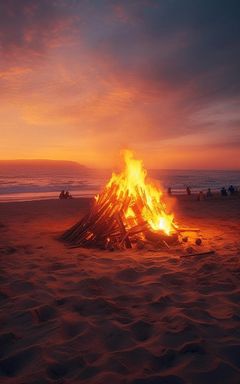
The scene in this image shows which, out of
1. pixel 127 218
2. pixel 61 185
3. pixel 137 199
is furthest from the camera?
pixel 61 185

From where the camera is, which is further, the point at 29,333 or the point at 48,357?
the point at 29,333

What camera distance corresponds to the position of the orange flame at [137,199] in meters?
9.02

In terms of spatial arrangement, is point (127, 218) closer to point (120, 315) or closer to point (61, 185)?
point (120, 315)

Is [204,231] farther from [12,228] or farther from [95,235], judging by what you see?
[12,228]

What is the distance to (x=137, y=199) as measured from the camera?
30.2 ft

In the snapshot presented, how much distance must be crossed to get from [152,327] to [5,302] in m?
2.30

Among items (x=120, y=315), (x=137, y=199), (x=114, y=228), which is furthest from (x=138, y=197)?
(x=120, y=315)

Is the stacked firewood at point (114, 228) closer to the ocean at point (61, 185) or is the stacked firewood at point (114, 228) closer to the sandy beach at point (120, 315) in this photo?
the sandy beach at point (120, 315)

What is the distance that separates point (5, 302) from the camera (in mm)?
4742

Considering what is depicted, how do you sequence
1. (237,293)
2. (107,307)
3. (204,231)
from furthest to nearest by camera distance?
(204,231), (237,293), (107,307)

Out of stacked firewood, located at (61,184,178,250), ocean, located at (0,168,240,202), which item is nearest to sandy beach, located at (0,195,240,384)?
stacked firewood, located at (61,184,178,250)

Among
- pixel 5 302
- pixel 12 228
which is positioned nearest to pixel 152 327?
pixel 5 302

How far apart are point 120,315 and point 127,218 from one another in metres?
4.84

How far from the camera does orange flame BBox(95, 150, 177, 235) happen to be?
29.6 ft
